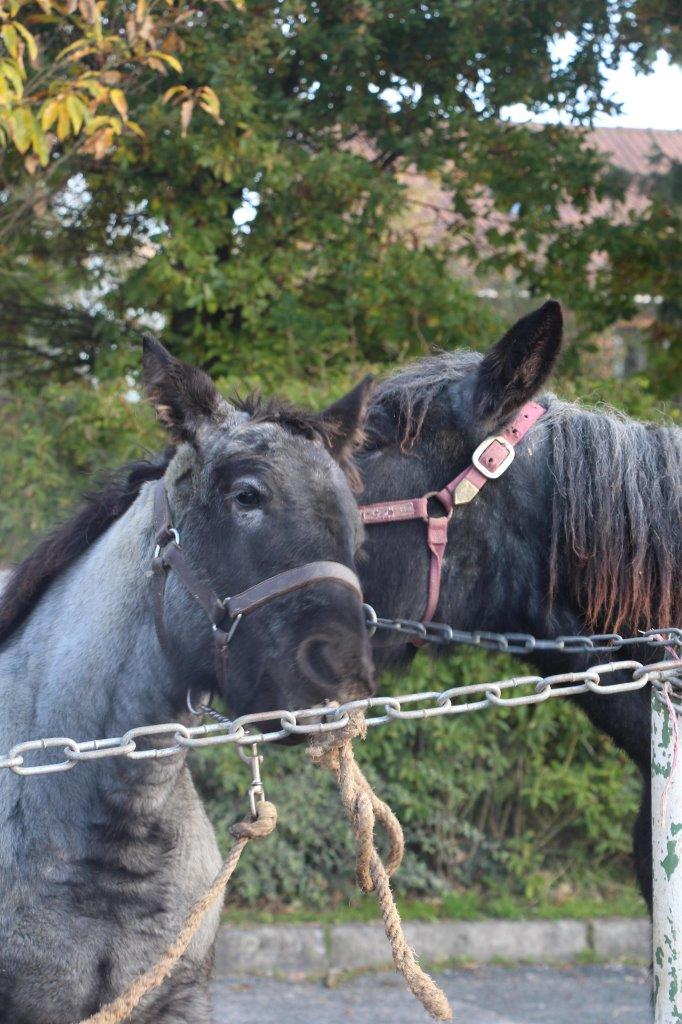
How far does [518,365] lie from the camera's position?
296 centimetres

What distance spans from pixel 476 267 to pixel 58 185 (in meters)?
2.75

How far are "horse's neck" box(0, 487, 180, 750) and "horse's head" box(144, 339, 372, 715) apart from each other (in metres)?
0.13

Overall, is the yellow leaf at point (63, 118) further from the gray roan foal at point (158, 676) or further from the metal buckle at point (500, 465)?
the metal buckle at point (500, 465)

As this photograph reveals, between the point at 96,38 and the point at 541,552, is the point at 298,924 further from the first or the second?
the point at 96,38

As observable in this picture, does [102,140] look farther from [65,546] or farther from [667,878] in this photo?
[667,878]

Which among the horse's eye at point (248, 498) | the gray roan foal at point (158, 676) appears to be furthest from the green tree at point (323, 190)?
the horse's eye at point (248, 498)

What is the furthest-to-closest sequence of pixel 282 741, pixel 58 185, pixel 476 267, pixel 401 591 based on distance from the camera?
pixel 476 267, pixel 58 185, pixel 401 591, pixel 282 741

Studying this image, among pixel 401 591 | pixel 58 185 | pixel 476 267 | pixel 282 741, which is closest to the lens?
pixel 282 741

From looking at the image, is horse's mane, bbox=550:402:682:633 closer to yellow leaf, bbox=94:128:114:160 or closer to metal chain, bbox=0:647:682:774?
metal chain, bbox=0:647:682:774

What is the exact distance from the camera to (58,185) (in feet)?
20.2

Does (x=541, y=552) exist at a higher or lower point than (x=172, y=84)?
lower

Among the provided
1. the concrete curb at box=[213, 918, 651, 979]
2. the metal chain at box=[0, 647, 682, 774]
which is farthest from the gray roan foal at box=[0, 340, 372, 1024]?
the concrete curb at box=[213, 918, 651, 979]

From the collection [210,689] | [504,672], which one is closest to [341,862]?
[504,672]

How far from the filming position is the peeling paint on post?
214cm
